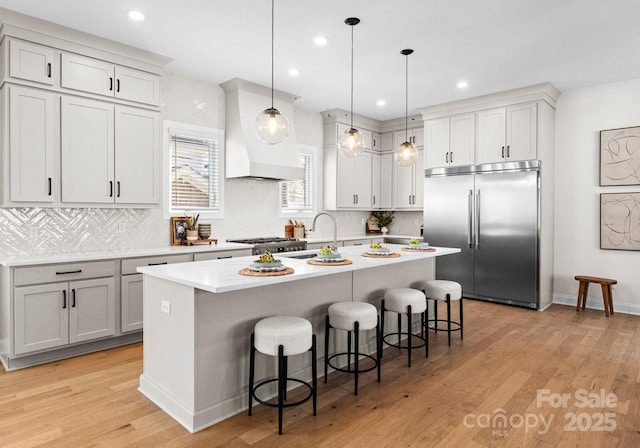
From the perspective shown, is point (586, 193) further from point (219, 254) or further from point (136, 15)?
point (136, 15)

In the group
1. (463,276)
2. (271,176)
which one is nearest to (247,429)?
(271,176)

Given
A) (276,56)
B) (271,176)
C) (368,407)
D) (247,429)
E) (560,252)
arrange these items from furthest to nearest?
1. (560,252)
2. (271,176)
3. (276,56)
4. (368,407)
5. (247,429)

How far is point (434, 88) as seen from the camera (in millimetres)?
5379

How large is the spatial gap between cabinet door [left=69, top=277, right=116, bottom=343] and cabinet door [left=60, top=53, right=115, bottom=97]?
1.81m

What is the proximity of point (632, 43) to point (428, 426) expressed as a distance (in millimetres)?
4133

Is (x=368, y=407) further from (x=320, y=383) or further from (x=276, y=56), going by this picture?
(x=276, y=56)

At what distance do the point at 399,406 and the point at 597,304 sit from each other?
13.6 feet

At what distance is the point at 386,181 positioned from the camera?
7.39 m

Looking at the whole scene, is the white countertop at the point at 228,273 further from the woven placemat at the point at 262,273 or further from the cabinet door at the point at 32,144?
the cabinet door at the point at 32,144

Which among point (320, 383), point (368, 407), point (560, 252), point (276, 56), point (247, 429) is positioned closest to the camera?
point (247, 429)

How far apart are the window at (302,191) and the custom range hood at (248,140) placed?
76cm

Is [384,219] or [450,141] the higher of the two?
[450,141]

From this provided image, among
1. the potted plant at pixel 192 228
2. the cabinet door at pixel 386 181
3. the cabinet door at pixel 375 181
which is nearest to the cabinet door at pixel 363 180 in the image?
the cabinet door at pixel 375 181

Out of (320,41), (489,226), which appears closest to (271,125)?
(320,41)
